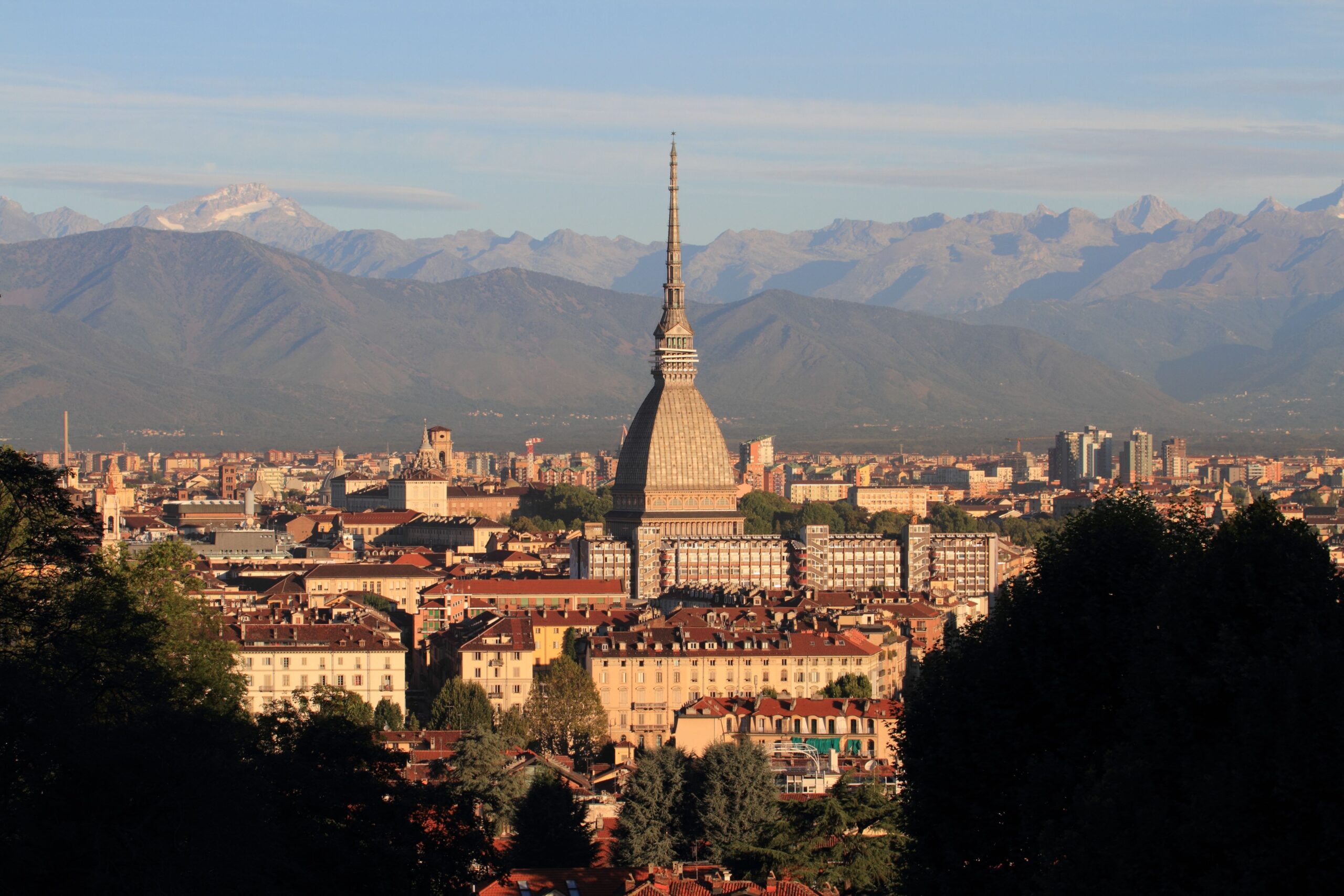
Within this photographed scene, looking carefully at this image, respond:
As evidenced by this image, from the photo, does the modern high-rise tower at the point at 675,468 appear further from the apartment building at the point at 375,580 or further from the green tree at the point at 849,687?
the green tree at the point at 849,687

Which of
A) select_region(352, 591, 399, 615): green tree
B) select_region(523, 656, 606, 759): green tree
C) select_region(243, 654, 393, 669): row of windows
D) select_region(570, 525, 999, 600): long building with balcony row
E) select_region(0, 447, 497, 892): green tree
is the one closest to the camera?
select_region(0, 447, 497, 892): green tree

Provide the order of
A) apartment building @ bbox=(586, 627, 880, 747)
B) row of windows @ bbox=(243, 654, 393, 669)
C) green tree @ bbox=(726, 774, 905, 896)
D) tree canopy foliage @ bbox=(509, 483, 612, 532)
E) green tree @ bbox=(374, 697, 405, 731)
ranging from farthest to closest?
tree canopy foliage @ bbox=(509, 483, 612, 532)
apartment building @ bbox=(586, 627, 880, 747)
row of windows @ bbox=(243, 654, 393, 669)
green tree @ bbox=(374, 697, 405, 731)
green tree @ bbox=(726, 774, 905, 896)

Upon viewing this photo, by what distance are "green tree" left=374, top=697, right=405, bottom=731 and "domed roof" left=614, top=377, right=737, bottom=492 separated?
63064 millimetres

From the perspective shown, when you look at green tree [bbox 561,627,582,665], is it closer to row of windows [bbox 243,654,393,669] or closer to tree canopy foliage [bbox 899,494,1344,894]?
row of windows [bbox 243,654,393,669]

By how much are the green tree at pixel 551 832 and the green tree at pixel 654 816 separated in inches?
32.2

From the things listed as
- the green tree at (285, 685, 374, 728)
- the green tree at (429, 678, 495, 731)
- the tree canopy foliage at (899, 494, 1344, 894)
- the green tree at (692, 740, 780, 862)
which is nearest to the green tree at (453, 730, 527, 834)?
the green tree at (285, 685, 374, 728)

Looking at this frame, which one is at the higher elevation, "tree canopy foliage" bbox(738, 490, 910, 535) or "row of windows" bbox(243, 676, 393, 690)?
"tree canopy foliage" bbox(738, 490, 910, 535)

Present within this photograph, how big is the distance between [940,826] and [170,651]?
13802mm

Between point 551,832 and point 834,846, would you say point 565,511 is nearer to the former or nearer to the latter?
point 551,832

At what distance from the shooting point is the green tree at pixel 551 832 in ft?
165

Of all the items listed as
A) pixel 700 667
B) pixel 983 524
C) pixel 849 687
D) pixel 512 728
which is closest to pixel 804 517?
pixel 983 524

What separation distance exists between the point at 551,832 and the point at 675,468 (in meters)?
91.7

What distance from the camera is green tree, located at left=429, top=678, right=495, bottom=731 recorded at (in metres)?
73.6

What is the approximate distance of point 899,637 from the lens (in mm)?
93250
